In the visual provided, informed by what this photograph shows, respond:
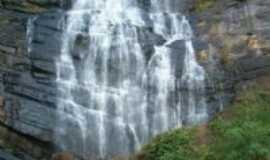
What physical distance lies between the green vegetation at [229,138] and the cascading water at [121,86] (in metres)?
0.50

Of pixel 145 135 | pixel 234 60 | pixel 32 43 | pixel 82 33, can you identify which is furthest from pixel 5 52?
pixel 234 60

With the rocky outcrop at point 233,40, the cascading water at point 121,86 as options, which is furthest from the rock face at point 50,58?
the cascading water at point 121,86

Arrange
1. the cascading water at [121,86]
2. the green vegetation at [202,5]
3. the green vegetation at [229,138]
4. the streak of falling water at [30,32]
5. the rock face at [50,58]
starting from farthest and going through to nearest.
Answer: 1. the green vegetation at [202,5]
2. the streak of falling water at [30,32]
3. the rock face at [50,58]
4. the cascading water at [121,86]
5. the green vegetation at [229,138]

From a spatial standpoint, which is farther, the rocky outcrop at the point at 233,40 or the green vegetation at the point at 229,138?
the rocky outcrop at the point at 233,40

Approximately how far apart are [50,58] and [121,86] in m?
1.81

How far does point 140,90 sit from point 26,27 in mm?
3200

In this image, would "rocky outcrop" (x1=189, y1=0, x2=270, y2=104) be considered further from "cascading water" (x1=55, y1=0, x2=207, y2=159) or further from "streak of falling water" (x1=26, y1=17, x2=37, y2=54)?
"streak of falling water" (x1=26, y1=17, x2=37, y2=54)

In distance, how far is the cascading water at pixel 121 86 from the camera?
49.5 feet

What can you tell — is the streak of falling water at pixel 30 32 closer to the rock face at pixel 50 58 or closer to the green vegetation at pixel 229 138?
the rock face at pixel 50 58

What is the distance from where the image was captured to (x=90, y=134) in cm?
1516

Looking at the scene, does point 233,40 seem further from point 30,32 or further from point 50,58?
point 30,32

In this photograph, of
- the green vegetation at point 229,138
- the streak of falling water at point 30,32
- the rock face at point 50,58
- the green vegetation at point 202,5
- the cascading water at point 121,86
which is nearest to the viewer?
the green vegetation at point 229,138

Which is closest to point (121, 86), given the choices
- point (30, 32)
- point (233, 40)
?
point (30, 32)

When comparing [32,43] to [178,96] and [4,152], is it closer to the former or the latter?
[4,152]
